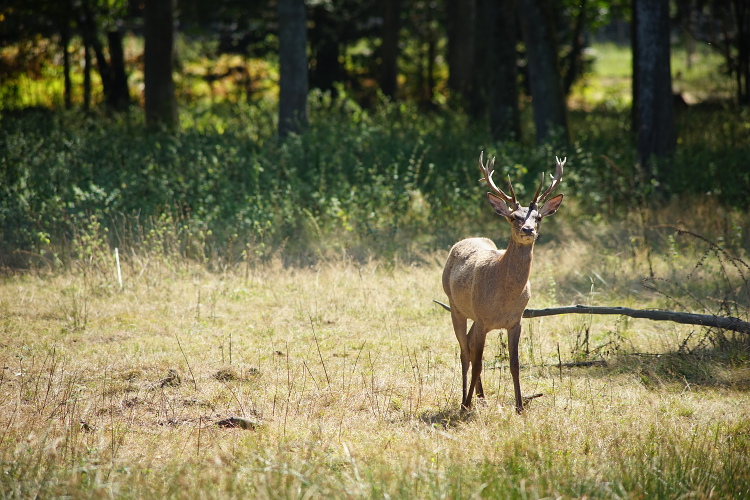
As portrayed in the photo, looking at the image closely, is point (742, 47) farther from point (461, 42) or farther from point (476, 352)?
point (476, 352)

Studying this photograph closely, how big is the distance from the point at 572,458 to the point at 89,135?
10.3m

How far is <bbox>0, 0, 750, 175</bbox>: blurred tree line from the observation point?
1320 centimetres

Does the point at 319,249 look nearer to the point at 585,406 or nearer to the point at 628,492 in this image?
the point at 585,406

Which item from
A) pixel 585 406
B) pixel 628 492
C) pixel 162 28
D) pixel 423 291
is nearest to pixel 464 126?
pixel 162 28

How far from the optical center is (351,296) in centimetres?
843

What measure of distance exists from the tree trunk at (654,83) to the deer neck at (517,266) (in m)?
7.25

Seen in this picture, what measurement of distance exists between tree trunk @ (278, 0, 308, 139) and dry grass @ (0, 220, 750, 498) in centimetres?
555

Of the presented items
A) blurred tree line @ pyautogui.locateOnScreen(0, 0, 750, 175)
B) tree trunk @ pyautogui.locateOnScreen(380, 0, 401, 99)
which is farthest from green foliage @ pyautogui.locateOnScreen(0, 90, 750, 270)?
tree trunk @ pyautogui.locateOnScreen(380, 0, 401, 99)

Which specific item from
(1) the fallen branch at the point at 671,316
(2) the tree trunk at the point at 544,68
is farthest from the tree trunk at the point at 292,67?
(1) the fallen branch at the point at 671,316

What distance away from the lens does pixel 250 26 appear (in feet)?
68.3

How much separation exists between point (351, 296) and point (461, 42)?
14387mm

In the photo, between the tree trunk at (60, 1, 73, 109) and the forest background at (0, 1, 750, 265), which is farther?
the tree trunk at (60, 1, 73, 109)

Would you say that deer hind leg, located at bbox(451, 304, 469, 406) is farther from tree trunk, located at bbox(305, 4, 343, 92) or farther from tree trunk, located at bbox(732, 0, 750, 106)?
tree trunk, located at bbox(732, 0, 750, 106)

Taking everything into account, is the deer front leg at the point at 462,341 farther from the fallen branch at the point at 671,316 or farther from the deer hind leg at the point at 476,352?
the fallen branch at the point at 671,316
